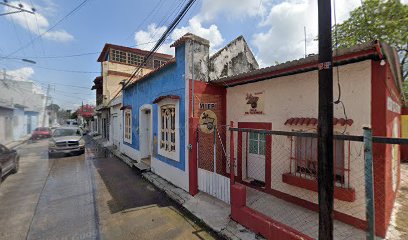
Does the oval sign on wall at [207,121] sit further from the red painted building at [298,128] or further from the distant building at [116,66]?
the distant building at [116,66]

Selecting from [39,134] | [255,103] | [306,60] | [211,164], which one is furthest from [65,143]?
[39,134]

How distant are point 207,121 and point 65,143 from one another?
9698mm

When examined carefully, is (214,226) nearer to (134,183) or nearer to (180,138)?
(180,138)

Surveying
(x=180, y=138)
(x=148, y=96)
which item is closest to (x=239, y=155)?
(x=180, y=138)

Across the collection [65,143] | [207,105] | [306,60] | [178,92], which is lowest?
[65,143]

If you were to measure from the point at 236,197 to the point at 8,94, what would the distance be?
34471 millimetres

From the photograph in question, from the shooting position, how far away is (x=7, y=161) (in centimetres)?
700

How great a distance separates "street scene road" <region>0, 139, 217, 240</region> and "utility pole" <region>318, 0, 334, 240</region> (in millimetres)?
2275

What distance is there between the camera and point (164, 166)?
7.20 m

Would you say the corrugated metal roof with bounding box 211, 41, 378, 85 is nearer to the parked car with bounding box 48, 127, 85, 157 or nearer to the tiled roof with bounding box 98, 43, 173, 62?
the parked car with bounding box 48, 127, 85, 157

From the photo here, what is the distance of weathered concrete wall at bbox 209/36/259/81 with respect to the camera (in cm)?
657

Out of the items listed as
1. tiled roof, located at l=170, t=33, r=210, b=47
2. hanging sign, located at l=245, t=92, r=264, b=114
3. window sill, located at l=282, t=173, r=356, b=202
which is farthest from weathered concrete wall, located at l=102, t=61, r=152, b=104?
window sill, located at l=282, t=173, r=356, b=202

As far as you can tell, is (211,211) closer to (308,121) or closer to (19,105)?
(308,121)

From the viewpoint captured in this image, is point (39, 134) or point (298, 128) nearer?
point (298, 128)
